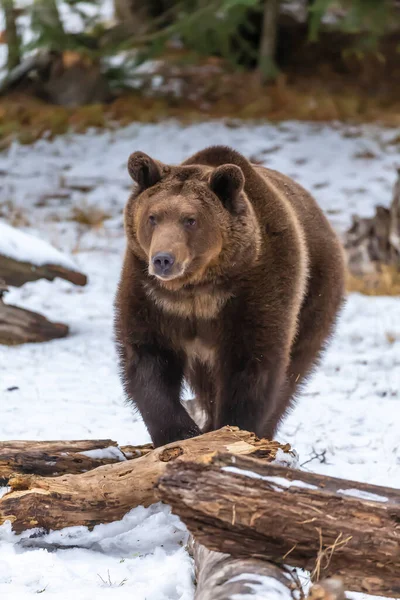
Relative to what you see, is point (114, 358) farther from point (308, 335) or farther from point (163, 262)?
point (163, 262)

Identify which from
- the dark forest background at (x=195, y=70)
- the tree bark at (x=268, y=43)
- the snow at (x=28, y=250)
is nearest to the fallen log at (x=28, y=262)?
→ the snow at (x=28, y=250)

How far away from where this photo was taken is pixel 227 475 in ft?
9.29

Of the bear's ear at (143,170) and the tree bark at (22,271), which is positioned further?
the tree bark at (22,271)

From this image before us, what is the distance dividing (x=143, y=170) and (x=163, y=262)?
66 centimetres

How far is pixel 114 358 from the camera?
23.8 ft

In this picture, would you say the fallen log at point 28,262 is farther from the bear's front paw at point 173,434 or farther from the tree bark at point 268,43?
the tree bark at point 268,43

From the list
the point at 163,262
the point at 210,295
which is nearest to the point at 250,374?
the point at 210,295

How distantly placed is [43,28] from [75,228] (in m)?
3.86

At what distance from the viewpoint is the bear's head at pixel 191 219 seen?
4.04 metres

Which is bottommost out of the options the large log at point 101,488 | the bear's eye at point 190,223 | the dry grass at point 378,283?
the dry grass at point 378,283

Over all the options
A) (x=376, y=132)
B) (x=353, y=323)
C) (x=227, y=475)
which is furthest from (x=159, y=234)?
(x=376, y=132)

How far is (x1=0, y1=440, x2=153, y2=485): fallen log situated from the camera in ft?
13.1

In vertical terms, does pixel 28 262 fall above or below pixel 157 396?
below

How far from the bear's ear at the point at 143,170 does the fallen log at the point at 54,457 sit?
4.47ft
